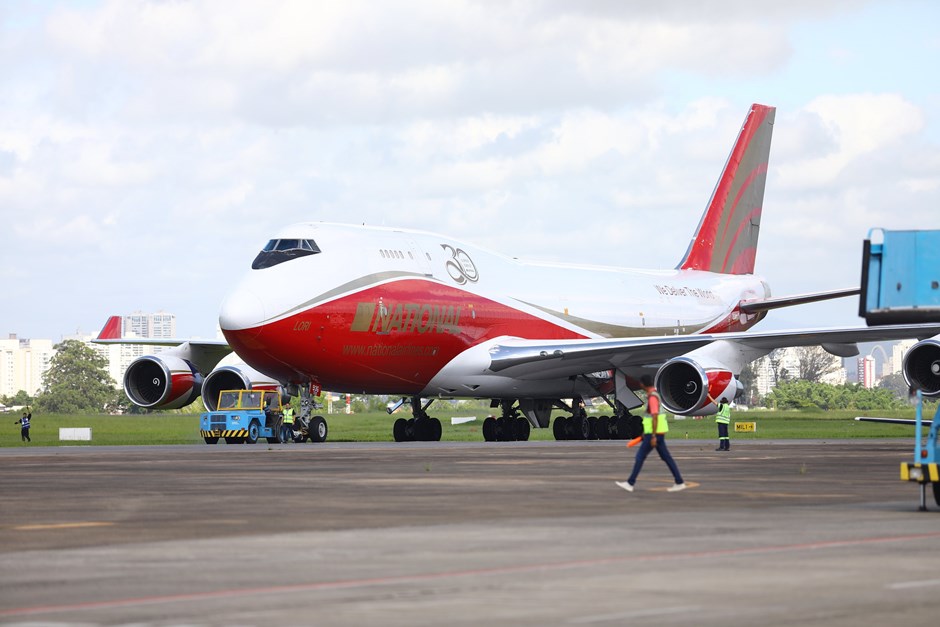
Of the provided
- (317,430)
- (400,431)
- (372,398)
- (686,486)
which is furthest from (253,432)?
(372,398)

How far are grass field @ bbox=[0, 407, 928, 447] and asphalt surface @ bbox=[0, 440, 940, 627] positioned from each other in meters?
28.7

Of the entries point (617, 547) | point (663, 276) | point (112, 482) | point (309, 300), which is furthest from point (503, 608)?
point (663, 276)

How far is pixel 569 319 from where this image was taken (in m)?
50.6

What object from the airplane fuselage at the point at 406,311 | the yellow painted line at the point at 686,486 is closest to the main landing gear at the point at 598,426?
the airplane fuselage at the point at 406,311

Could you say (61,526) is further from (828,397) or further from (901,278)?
(828,397)

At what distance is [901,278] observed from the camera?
59.8 feet

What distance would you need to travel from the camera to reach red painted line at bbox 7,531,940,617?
10508mm

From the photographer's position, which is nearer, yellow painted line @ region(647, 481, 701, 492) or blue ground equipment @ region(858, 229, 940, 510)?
blue ground equipment @ region(858, 229, 940, 510)

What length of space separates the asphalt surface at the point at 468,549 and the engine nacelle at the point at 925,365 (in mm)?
16466

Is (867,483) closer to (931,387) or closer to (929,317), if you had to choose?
(929,317)

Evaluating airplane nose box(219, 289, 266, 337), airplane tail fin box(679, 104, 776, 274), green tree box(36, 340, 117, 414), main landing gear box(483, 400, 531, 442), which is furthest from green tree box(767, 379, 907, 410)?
airplane nose box(219, 289, 266, 337)

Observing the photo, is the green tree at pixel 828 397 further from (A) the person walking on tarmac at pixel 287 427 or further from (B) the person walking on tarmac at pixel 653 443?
(B) the person walking on tarmac at pixel 653 443

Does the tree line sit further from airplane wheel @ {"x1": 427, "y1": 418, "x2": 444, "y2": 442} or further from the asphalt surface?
the asphalt surface

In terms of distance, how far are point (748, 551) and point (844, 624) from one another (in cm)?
408
